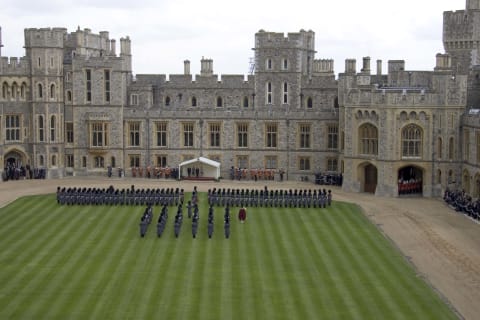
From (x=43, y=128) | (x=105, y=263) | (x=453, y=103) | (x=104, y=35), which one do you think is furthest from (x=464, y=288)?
(x=104, y=35)

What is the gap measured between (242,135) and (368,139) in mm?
12103

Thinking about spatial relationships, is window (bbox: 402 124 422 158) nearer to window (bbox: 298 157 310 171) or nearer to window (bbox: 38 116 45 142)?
window (bbox: 298 157 310 171)

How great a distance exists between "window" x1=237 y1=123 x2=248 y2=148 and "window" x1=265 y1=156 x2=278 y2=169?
2044 millimetres

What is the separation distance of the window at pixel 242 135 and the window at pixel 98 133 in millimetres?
10577

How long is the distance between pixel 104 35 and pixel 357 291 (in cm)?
5048

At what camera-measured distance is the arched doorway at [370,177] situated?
62.0 metres

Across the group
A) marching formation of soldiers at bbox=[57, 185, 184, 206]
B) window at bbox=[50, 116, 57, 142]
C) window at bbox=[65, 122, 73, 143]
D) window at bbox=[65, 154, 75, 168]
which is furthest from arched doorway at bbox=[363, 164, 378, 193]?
window at bbox=[50, 116, 57, 142]

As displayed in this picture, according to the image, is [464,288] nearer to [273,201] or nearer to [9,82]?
[273,201]

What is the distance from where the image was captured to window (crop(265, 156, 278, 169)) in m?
69.1

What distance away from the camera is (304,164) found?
6900cm

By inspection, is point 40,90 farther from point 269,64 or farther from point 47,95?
point 269,64

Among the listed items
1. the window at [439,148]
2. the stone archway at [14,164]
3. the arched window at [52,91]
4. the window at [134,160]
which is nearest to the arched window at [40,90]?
the arched window at [52,91]

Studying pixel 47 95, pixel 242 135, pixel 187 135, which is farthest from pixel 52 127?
pixel 242 135

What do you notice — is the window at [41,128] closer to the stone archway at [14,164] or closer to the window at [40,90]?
the window at [40,90]
